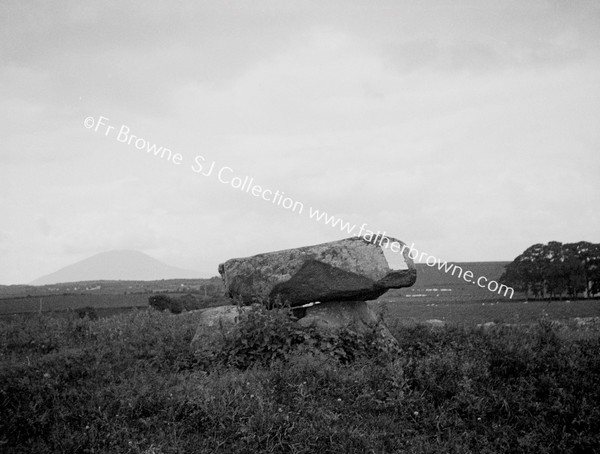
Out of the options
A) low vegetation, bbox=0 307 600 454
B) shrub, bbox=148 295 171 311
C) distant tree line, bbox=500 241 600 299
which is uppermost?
distant tree line, bbox=500 241 600 299

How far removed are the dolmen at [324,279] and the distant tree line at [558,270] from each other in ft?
61.5

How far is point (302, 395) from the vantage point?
8109 millimetres

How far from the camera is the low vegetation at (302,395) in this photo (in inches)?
286

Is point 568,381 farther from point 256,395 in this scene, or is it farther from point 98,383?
point 98,383

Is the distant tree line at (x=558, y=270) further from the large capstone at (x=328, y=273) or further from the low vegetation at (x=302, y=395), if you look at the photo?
the large capstone at (x=328, y=273)

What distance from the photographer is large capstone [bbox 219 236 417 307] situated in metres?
11.5

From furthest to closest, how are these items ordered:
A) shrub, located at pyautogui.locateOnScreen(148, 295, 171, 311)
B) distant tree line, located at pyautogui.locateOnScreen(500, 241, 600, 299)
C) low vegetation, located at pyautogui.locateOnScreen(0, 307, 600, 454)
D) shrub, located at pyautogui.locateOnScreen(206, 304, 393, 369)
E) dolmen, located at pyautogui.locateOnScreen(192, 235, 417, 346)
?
distant tree line, located at pyautogui.locateOnScreen(500, 241, 600, 299) → shrub, located at pyautogui.locateOnScreen(148, 295, 171, 311) → dolmen, located at pyautogui.locateOnScreen(192, 235, 417, 346) → shrub, located at pyautogui.locateOnScreen(206, 304, 393, 369) → low vegetation, located at pyautogui.locateOnScreen(0, 307, 600, 454)

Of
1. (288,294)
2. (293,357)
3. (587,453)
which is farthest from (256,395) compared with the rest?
(587,453)

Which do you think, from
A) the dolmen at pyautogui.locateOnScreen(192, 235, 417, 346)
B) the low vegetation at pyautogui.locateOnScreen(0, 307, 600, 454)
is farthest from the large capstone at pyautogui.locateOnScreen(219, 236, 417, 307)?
the low vegetation at pyautogui.locateOnScreen(0, 307, 600, 454)

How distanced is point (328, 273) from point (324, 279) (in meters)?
0.18

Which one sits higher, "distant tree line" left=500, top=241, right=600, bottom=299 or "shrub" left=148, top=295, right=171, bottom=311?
"distant tree line" left=500, top=241, right=600, bottom=299

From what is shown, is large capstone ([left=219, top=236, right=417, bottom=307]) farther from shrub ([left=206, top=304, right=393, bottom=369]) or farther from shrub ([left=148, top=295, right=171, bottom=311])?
shrub ([left=148, top=295, right=171, bottom=311])

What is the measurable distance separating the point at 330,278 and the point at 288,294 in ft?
3.71

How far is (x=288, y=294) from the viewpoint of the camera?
1173 centimetres
